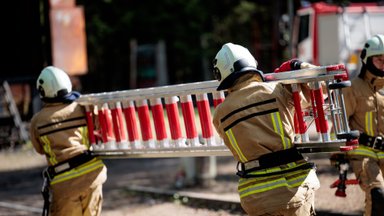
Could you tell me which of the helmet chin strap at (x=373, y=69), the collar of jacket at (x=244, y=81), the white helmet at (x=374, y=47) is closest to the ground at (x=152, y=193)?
the helmet chin strap at (x=373, y=69)

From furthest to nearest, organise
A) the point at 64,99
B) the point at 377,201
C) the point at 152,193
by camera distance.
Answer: the point at 152,193
the point at 64,99
the point at 377,201

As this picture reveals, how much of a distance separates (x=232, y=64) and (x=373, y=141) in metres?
2.13

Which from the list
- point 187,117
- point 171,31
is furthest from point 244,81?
point 171,31

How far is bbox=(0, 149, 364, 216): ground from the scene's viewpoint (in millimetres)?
9516

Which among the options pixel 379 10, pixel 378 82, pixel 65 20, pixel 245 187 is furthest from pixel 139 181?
pixel 379 10

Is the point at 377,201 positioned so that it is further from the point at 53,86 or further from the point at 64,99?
the point at 53,86

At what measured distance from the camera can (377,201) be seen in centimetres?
649

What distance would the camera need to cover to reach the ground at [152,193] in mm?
9516

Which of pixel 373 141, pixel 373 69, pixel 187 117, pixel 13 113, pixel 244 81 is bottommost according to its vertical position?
pixel 13 113

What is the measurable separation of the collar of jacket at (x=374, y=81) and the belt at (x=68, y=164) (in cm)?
289

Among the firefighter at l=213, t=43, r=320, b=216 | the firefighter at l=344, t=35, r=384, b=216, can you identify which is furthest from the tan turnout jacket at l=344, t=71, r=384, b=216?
the firefighter at l=213, t=43, r=320, b=216

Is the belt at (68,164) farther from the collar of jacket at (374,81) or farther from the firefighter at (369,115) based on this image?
Result: the collar of jacket at (374,81)

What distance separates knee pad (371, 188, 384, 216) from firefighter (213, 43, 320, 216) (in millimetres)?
1534

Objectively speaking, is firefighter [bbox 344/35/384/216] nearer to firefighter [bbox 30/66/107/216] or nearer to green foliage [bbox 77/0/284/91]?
firefighter [bbox 30/66/107/216]
